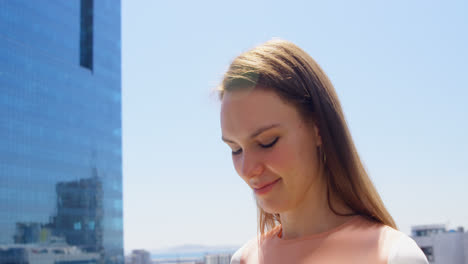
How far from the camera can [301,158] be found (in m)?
0.90

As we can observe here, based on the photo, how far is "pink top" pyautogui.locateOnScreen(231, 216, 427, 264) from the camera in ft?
2.65

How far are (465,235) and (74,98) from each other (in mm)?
33600

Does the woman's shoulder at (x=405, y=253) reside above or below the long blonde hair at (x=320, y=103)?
below

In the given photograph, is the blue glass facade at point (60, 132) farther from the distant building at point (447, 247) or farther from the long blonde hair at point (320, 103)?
the long blonde hair at point (320, 103)

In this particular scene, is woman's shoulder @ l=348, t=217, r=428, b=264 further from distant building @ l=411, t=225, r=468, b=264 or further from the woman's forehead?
distant building @ l=411, t=225, r=468, b=264

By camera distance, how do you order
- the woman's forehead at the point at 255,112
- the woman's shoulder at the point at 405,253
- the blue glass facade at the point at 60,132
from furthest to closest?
the blue glass facade at the point at 60,132 < the woman's forehead at the point at 255,112 < the woman's shoulder at the point at 405,253

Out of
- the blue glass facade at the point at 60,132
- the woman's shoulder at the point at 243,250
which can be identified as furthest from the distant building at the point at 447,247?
the blue glass facade at the point at 60,132

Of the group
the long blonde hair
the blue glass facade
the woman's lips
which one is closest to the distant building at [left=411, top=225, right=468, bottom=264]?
the long blonde hair

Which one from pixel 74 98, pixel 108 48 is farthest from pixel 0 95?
pixel 108 48

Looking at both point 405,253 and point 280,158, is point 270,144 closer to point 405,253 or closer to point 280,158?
point 280,158

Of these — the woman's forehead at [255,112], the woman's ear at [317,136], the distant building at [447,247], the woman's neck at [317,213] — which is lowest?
the distant building at [447,247]

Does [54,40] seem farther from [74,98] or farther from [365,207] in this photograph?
[365,207]

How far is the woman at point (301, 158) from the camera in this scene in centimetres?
88

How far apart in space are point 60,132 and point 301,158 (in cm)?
4099
